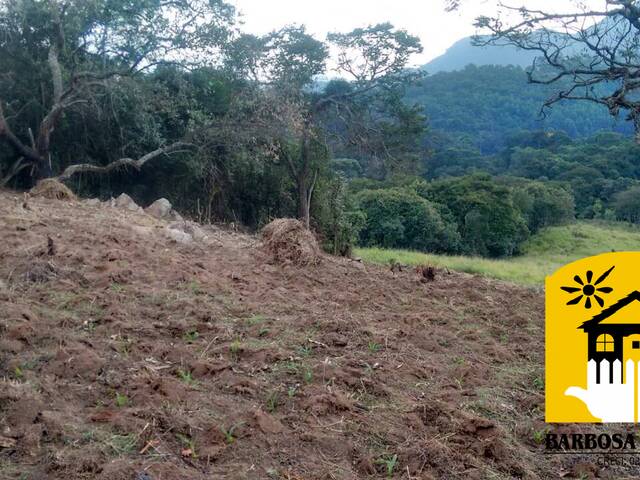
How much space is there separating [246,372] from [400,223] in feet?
66.9

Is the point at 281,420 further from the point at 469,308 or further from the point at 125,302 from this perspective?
the point at 469,308

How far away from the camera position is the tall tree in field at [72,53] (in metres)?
10.2

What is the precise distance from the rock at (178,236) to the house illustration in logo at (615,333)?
4406 millimetres

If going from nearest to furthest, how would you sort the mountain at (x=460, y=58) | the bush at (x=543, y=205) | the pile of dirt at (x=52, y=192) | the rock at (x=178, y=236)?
1. the rock at (x=178, y=236)
2. the pile of dirt at (x=52, y=192)
3. the bush at (x=543, y=205)
4. the mountain at (x=460, y=58)

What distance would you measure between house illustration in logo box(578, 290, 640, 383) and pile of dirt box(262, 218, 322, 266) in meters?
3.46

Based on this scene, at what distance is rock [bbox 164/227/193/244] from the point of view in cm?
632

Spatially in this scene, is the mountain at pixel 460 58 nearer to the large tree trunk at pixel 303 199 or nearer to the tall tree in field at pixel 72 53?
the large tree trunk at pixel 303 199

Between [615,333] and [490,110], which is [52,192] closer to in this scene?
[615,333]

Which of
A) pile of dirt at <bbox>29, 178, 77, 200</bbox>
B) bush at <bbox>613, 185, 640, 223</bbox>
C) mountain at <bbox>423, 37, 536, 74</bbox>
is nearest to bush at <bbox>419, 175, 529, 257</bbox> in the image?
bush at <bbox>613, 185, 640, 223</bbox>

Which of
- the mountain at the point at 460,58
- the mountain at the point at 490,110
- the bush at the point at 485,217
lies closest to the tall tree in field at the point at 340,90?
the bush at the point at 485,217

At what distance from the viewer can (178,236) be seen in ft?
20.9

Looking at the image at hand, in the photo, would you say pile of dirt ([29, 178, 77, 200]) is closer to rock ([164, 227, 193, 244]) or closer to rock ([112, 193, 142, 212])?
rock ([112, 193, 142, 212])

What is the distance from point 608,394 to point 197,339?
230cm

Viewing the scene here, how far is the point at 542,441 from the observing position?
2.98 m
